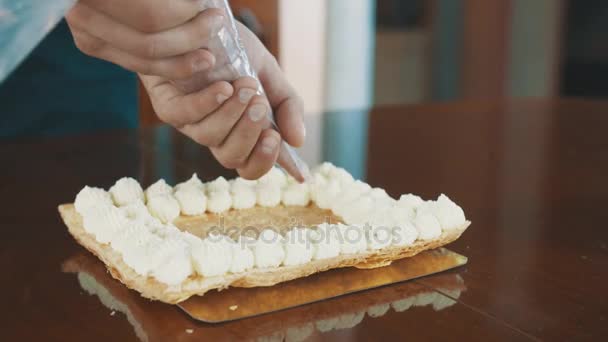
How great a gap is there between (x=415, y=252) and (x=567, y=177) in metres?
0.67

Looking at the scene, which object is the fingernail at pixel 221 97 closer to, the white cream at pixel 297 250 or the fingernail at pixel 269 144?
the fingernail at pixel 269 144

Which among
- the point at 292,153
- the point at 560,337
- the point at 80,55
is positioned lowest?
the point at 560,337

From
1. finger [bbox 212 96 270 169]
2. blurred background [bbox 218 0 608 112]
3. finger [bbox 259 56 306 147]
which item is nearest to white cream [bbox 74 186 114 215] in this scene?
finger [bbox 212 96 270 169]

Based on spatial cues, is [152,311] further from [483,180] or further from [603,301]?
[483,180]

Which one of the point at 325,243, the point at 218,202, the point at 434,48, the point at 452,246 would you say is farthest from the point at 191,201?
the point at 434,48

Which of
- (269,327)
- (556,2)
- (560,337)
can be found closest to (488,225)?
(560,337)

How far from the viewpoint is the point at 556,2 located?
4434 mm

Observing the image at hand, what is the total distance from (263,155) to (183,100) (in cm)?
14

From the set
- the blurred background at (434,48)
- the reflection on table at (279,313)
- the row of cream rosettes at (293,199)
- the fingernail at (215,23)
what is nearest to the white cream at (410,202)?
the row of cream rosettes at (293,199)

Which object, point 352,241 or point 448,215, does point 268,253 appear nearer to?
point 352,241

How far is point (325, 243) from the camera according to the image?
0.92m

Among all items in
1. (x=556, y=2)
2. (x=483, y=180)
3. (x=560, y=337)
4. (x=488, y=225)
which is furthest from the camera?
(x=556, y=2)

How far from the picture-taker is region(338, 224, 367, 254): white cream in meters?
0.93

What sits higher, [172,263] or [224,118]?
[224,118]
